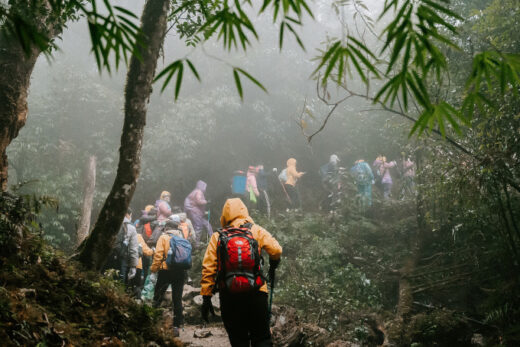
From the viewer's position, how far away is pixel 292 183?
14914 millimetres

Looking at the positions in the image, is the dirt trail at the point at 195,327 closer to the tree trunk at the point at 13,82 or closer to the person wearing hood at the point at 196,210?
the tree trunk at the point at 13,82

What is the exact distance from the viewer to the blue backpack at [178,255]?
Result: 248 inches

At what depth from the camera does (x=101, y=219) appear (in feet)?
14.6

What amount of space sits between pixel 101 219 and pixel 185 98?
15045mm

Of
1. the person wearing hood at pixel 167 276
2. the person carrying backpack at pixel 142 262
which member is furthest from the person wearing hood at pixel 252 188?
the person wearing hood at pixel 167 276

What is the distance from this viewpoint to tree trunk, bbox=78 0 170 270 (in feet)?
14.5

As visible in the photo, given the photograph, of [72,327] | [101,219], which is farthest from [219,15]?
[101,219]

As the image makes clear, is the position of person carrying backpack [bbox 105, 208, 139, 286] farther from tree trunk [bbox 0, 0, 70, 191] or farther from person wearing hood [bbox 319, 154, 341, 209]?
person wearing hood [bbox 319, 154, 341, 209]

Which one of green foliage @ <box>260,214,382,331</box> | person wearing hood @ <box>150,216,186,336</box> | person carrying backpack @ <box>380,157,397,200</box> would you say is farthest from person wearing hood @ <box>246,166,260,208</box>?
person wearing hood @ <box>150,216,186,336</box>

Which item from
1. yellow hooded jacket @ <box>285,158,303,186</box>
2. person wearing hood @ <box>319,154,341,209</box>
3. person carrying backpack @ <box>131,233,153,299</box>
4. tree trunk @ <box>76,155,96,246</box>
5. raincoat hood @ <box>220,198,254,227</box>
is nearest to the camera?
raincoat hood @ <box>220,198,254,227</box>

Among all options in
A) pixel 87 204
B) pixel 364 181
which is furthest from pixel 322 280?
pixel 87 204

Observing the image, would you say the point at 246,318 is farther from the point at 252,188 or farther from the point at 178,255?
the point at 252,188

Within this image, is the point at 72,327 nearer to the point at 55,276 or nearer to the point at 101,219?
the point at 55,276

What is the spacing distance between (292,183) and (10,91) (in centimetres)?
1161
